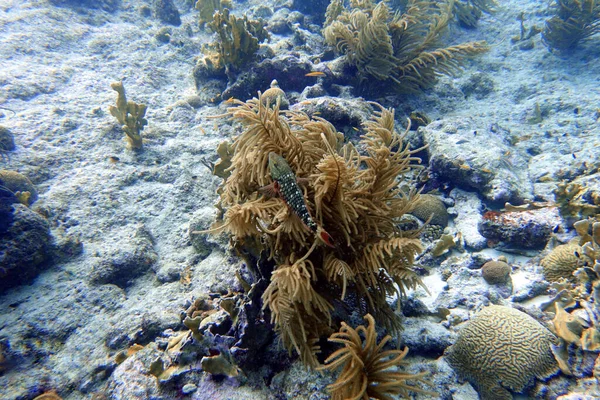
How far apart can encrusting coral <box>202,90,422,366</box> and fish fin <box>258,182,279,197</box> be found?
3 cm

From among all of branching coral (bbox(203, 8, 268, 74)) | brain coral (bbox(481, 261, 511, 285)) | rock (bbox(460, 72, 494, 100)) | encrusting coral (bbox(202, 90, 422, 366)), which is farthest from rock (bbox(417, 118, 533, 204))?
branching coral (bbox(203, 8, 268, 74))

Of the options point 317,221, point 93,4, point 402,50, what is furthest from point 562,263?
point 93,4

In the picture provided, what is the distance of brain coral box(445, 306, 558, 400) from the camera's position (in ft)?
7.58

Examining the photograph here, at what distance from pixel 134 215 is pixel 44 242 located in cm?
127

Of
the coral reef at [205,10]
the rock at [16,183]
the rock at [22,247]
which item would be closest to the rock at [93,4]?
the coral reef at [205,10]

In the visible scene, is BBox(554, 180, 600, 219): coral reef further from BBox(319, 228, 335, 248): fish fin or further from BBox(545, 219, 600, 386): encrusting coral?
BBox(319, 228, 335, 248): fish fin

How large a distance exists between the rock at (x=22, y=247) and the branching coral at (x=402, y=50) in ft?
22.2

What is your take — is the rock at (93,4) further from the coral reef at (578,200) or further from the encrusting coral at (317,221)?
the coral reef at (578,200)

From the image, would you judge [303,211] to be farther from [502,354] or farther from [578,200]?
[578,200]

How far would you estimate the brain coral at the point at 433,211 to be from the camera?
4539 mm

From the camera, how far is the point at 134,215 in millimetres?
5004

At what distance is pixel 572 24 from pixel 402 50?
Result: 19.5 ft

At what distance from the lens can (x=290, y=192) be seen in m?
1.97

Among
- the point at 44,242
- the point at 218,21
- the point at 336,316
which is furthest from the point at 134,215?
the point at 218,21
